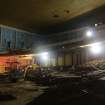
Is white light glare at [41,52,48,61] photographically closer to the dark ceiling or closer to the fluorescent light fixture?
the fluorescent light fixture

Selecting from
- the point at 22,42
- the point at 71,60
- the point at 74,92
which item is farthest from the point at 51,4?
the point at 22,42

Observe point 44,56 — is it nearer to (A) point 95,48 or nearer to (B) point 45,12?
(B) point 45,12

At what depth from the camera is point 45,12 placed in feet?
48.9

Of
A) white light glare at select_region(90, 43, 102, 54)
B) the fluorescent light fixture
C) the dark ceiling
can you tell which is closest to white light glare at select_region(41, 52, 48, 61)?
the fluorescent light fixture

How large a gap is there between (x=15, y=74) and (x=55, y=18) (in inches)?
224

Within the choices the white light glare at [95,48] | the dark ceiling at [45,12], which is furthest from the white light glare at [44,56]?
the white light glare at [95,48]

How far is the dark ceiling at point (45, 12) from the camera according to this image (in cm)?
1304

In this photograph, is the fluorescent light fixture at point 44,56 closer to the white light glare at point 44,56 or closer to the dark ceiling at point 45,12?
the white light glare at point 44,56

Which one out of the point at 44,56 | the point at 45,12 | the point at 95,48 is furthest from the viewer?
the point at 44,56

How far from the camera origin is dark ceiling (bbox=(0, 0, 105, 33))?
1304cm

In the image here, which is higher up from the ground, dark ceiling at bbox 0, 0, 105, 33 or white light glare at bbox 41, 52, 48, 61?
dark ceiling at bbox 0, 0, 105, 33

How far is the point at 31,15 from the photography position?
15656 mm

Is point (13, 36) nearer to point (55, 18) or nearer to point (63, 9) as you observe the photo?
point (55, 18)

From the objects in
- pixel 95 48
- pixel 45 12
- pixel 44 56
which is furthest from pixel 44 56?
pixel 95 48
